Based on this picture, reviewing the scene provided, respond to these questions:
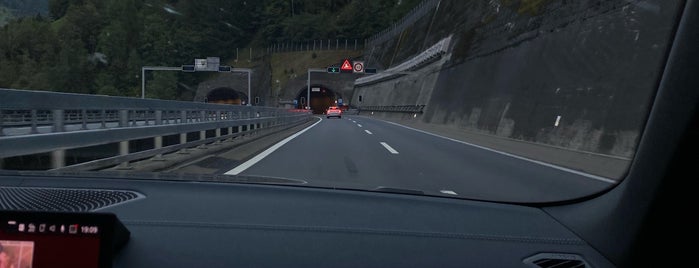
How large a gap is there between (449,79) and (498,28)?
916 centimetres

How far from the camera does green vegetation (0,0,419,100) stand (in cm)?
1206

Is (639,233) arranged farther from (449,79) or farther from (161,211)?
(449,79)

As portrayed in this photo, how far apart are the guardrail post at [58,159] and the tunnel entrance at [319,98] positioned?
85213 millimetres

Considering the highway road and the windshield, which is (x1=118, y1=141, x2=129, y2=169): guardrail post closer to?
the windshield

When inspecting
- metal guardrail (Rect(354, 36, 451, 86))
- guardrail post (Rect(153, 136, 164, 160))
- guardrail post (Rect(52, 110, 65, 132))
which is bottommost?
guardrail post (Rect(153, 136, 164, 160))

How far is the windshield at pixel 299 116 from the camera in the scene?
27.1ft

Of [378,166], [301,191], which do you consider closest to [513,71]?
[378,166]

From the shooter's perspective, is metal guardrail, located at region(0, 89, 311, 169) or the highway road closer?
metal guardrail, located at region(0, 89, 311, 169)

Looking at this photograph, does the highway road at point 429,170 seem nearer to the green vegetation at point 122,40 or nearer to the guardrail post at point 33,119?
the guardrail post at point 33,119

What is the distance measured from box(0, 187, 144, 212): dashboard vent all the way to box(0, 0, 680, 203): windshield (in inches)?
26.4

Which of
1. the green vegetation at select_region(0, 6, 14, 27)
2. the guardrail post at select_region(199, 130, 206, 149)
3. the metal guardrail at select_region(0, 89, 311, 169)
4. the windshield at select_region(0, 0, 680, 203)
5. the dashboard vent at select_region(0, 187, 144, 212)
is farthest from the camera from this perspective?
the guardrail post at select_region(199, 130, 206, 149)

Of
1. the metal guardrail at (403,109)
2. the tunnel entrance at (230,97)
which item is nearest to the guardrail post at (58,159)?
the metal guardrail at (403,109)

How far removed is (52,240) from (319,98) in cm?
11087

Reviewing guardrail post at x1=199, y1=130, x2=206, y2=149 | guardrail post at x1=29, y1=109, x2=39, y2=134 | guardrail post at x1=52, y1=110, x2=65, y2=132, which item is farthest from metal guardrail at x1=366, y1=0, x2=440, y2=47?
guardrail post at x1=29, y1=109, x2=39, y2=134
